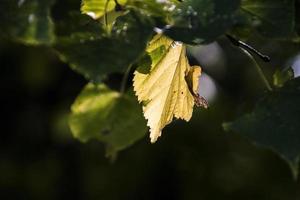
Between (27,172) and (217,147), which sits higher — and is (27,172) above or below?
below

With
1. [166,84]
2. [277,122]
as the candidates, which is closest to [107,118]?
[166,84]

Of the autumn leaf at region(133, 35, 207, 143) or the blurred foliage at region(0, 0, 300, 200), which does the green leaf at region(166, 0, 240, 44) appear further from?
the blurred foliage at region(0, 0, 300, 200)

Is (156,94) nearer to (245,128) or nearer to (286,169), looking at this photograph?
(245,128)

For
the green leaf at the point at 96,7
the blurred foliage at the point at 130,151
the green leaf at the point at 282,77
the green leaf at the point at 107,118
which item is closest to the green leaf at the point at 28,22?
Answer: the green leaf at the point at 96,7

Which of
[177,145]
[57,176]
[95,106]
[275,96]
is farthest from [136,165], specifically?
[275,96]

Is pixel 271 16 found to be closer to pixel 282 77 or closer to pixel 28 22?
pixel 282 77
